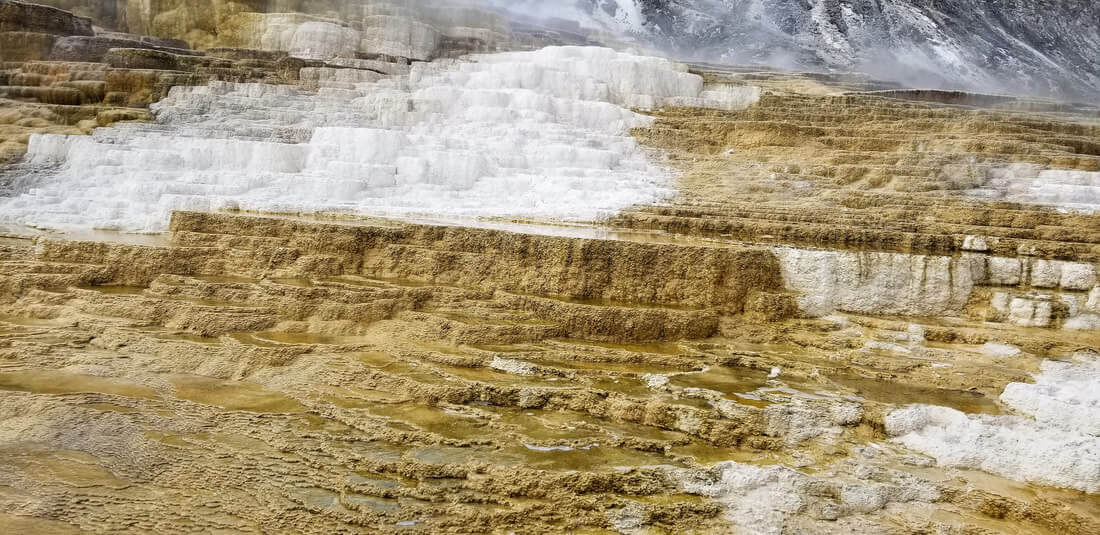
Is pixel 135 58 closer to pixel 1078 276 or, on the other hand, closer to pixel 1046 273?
pixel 1046 273

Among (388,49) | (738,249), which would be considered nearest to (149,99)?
(388,49)

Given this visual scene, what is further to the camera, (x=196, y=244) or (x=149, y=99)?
(x=149, y=99)

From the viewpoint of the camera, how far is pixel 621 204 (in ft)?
28.1

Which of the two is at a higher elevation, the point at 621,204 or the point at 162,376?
the point at 621,204

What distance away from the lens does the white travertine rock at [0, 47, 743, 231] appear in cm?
817

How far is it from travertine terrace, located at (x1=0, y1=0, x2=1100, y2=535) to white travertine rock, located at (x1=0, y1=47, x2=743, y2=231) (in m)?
0.07

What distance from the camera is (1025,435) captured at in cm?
396

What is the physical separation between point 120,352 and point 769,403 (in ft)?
14.5

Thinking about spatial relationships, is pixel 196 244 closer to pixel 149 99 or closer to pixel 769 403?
pixel 769 403

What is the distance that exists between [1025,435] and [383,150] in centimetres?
839

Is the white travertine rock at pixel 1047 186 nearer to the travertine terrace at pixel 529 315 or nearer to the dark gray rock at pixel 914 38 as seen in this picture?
the travertine terrace at pixel 529 315

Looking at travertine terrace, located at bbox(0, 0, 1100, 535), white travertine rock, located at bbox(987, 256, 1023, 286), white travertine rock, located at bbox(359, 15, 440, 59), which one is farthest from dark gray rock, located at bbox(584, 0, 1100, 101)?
white travertine rock, located at bbox(987, 256, 1023, 286)

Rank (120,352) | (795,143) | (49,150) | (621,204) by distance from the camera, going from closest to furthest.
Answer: (120,352) < (621,204) < (49,150) < (795,143)

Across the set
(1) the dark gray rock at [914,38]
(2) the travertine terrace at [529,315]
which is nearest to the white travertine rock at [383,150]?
(2) the travertine terrace at [529,315]
